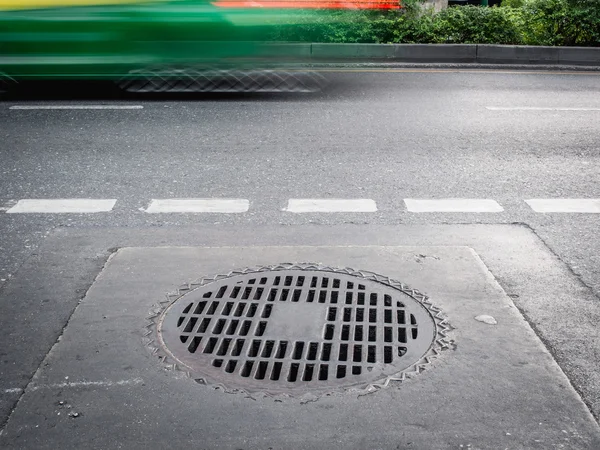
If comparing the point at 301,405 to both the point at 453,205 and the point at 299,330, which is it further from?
the point at 453,205

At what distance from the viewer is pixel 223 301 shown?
3545 millimetres

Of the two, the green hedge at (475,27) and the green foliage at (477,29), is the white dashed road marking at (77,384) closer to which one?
the green hedge at (475,27)

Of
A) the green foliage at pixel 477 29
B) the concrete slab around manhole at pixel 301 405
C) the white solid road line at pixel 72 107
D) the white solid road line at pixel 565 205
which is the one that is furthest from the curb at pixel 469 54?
the concrete slab around manhole at pixel 301 405

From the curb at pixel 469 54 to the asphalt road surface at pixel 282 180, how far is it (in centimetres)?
321

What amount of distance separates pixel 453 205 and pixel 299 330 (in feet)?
7.26

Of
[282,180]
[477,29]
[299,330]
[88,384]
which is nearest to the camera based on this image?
[88,384]

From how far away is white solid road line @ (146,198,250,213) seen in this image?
5008mm

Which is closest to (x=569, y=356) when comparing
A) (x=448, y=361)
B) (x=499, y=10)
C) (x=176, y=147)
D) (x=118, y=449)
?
(x=448, y=361)

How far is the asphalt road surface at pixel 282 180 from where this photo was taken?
3.72 metres

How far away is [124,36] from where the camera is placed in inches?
320

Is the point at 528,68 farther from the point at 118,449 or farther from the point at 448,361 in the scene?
the point at 118,449

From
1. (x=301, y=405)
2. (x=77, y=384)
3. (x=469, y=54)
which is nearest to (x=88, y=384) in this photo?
(x=77, y=384)

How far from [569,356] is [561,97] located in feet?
22.6

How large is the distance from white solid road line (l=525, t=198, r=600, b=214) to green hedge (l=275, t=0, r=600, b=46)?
7861 mm
